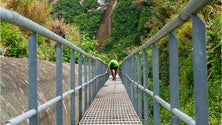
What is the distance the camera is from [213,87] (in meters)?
6.81

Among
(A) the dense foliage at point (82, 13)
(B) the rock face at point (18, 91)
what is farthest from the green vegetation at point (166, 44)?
(A) the dense foliage at point (82, 13)

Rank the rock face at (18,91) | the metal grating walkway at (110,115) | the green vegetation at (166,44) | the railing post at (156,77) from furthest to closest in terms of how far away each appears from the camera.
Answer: the metal grating walkway at (110,115) → the green vegetation at (166,44) → the railing post at (156,77) → the rock face at (18,91)

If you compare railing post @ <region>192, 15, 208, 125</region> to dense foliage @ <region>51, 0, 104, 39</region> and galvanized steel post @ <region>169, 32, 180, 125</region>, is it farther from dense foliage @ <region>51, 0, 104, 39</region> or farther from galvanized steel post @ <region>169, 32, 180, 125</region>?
dense foliage @ <region>51, 0, 104, 39</region>

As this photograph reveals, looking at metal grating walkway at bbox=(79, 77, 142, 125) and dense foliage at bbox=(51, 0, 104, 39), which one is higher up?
dense foliage at bbox=(51, 0, 104, 39)

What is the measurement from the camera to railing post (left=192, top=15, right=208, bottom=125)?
7.13 feet

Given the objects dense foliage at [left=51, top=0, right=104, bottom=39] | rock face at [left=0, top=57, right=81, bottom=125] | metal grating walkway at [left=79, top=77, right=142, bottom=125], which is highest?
dense foliage at [left=51, top=0, right=104, bottom=39]

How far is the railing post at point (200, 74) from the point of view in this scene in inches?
85.5

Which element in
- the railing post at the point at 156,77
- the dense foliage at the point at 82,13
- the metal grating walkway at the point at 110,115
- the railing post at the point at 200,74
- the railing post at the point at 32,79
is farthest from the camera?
the dense foliage at the point at 82,13

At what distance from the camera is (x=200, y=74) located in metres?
2.18

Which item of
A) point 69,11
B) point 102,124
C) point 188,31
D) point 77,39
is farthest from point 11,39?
point 69,11

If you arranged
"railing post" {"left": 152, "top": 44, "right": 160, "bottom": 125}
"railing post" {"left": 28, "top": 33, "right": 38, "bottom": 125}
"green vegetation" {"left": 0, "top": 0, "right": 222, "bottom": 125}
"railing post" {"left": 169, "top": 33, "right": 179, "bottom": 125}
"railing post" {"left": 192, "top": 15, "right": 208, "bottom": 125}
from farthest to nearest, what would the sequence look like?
"green vegetation" {"left": 0, "top": 0, "right": 222, "bottom": 125}, "railing post" {"left": 152, "top": 44, "right": 160, "bottom": 125}, "railing post" {"left": 169, "top": 33, "right": 179, "bottom": 125}, "railing post" {"left": 28, "top": 33, "right": 38, "bottom": 125}, "railing post" {"left": 192, "top": 15, "right": 208, "bottom": 125}

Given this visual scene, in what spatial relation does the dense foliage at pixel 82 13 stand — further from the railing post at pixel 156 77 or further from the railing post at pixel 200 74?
the railing post at pixel 200 74

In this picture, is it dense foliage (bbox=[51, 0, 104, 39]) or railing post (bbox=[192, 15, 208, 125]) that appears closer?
railing post (bbox=[192, 15, 208, 125])

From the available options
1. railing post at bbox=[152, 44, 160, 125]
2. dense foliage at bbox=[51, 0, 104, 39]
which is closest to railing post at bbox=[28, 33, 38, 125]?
railing post at bbox=[152, 44, 160, 125]
